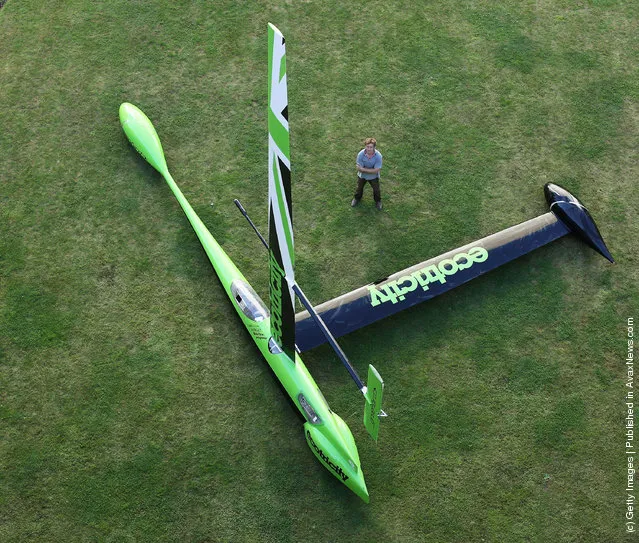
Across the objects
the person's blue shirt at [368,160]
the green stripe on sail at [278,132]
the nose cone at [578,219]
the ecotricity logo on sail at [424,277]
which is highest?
the green stripe on sail at [278,132]

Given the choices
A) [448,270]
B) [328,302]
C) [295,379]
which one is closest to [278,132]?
[295,379]

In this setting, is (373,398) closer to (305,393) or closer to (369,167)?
(305,393)

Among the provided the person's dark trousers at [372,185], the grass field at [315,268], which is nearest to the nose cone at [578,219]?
the grass field at [315,268]

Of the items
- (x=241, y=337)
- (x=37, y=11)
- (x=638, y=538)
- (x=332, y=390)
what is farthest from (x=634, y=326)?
(x=37, y=11)

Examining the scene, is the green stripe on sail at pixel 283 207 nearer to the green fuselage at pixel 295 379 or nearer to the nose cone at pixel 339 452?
the green fuselage at pixel 295 379

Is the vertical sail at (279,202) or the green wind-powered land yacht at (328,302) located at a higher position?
the vertical sail at (279,202)

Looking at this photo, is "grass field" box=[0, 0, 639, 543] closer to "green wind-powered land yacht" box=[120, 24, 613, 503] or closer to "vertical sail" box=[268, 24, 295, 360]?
"green wind-powered land yacht" box=[120, 24, 613, 503]

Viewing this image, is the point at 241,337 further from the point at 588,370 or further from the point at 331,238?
the point at 588,370

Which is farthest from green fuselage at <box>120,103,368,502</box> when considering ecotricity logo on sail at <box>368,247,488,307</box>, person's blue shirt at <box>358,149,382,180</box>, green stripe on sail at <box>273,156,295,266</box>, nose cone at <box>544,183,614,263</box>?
nose cone at <box>544,183,614,263</box>
